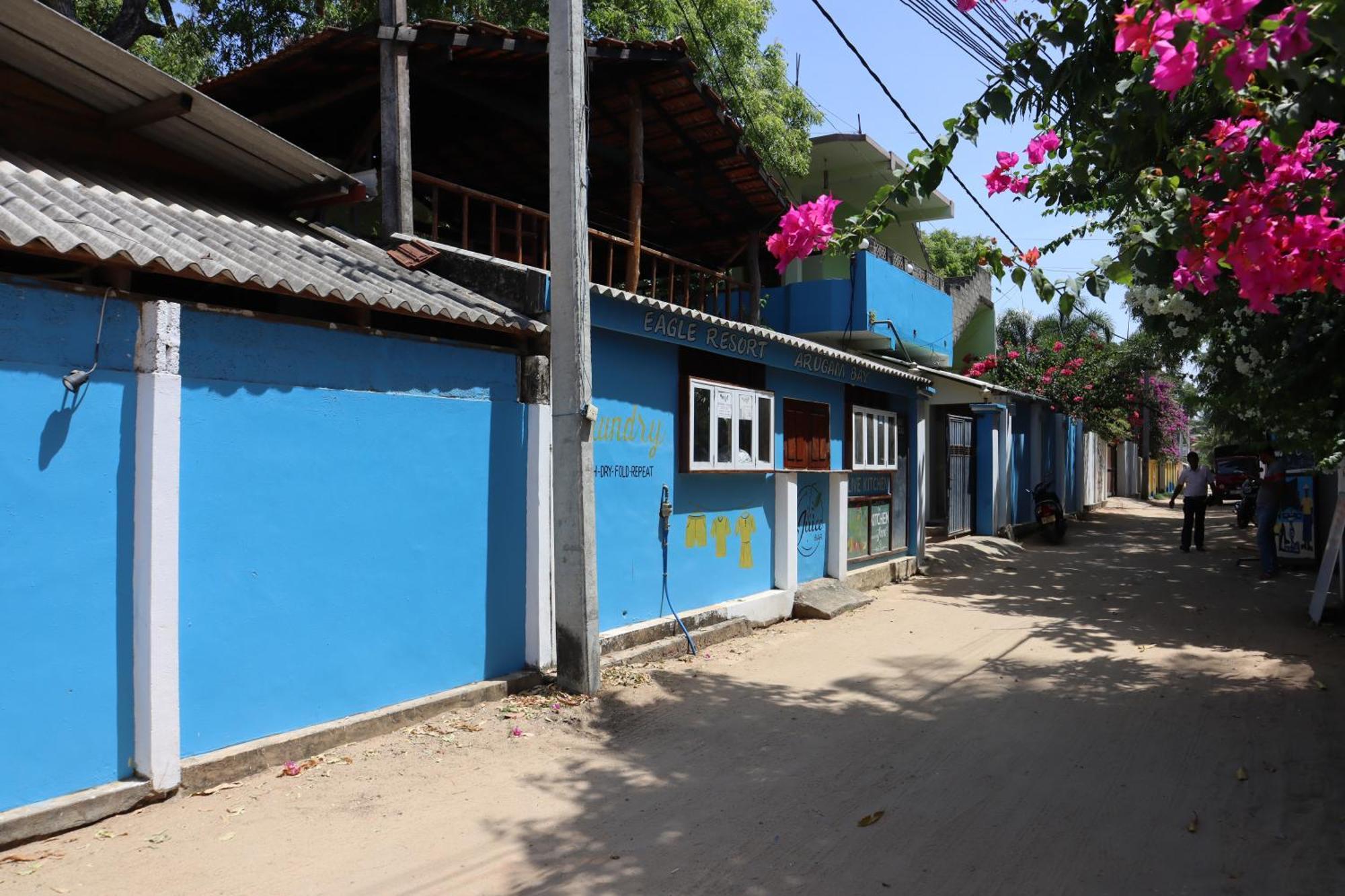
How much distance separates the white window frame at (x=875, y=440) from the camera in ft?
37.9

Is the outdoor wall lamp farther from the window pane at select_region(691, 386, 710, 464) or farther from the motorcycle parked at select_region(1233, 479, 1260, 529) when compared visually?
the motorcycle parked at select_region(1233, 479, 1260, 529)

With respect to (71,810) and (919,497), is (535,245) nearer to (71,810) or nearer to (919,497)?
(71,810)

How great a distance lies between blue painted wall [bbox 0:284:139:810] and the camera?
387 cm

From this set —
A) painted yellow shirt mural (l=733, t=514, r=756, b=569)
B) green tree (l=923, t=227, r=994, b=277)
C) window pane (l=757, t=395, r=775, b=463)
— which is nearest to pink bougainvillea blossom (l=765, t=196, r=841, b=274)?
window pane (l=757, t=395, r=775, b=463)

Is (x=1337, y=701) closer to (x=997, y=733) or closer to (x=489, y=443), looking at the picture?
(x=997, y=733)

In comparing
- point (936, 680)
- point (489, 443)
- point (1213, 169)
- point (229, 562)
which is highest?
point (1213, 169)

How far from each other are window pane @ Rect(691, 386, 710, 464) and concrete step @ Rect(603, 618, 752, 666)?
5.24ft

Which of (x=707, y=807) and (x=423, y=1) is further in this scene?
(x=423, y=1)

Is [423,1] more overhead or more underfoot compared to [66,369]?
more overhead

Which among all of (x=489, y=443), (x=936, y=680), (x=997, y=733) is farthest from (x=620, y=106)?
(x=997, y=733)

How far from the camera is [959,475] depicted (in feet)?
56.4

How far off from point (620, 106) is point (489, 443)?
4807 millimetres

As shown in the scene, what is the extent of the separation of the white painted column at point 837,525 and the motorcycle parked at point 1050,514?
8543mm

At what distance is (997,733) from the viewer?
19.1ft
